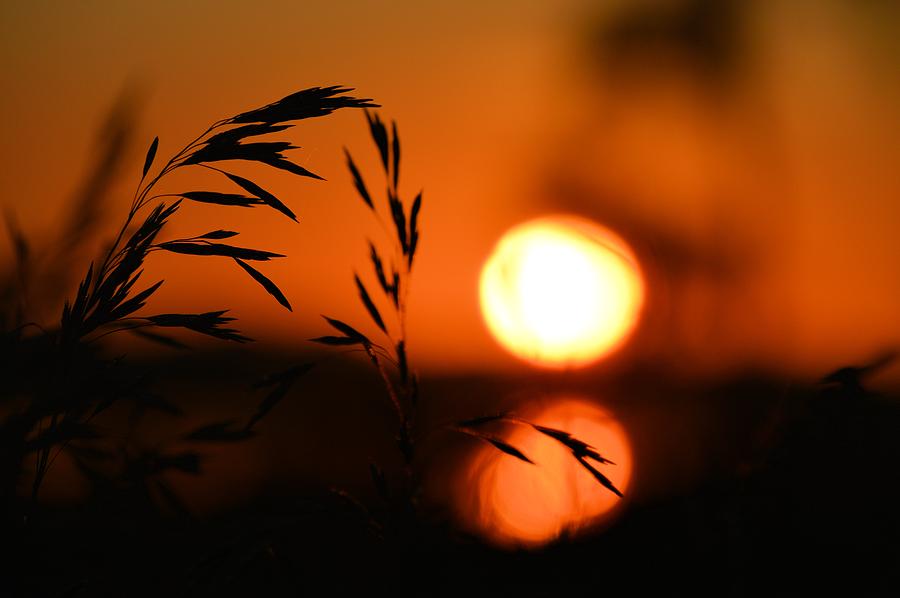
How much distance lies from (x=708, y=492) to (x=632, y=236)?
2443mm

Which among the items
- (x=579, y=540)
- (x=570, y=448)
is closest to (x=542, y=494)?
(x=579, y=540)

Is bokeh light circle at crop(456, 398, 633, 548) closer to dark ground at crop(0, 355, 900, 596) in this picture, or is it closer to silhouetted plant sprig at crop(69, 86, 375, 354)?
dark ground at crop(0, 355, 900, 596)

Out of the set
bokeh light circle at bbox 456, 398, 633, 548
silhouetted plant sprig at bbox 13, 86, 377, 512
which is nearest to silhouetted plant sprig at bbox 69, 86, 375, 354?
silhouetted plant sprig at bbox 13, 86, 377, 512

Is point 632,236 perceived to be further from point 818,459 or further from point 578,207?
point 818,459

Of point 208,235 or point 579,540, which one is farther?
point 579,540

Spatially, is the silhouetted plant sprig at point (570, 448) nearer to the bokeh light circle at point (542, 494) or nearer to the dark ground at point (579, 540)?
the dark ground at point (579, 540)

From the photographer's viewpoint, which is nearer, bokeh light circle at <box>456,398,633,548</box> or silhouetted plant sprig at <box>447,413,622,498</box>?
silhouetted plant sprig at <box>447,413,622,498</box>

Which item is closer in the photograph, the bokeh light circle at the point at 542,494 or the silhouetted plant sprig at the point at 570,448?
the silhouetted plant sprig at the point at 570,448

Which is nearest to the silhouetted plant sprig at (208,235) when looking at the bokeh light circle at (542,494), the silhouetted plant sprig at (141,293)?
the silhouetted plant sprig at (141,293)

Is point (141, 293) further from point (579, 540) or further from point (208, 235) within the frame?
point (579, 540)

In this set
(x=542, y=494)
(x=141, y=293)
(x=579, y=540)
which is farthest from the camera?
(x=542, y=494)

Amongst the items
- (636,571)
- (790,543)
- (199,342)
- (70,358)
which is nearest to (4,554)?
(70,358)

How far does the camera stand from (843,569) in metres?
1.60

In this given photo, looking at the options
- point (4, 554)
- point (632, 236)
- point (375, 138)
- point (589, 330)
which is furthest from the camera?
point (632, 236)
